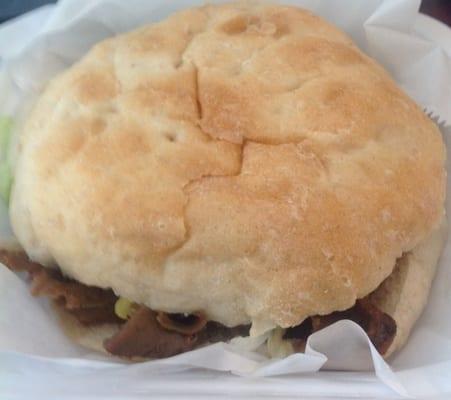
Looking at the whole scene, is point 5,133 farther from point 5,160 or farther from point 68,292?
point 68,292

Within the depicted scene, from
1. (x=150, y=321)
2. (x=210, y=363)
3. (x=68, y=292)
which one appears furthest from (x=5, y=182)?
(x=210, y=363)

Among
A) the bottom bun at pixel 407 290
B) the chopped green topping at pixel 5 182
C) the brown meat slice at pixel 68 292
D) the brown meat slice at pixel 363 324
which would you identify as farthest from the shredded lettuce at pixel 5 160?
the bottom bun at pixel 407 290

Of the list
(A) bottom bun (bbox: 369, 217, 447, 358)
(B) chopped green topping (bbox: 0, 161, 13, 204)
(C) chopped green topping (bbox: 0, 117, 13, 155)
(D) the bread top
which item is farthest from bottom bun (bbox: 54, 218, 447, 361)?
(C) chopped green topping (bbox: 0, 117, 13, 155)

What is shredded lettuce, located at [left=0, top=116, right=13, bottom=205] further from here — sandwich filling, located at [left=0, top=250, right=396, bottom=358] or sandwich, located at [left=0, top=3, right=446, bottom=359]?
sandwich filling, located at [left=0, top=250, right=396, bottom=358]

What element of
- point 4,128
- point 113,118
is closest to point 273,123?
point 113,118

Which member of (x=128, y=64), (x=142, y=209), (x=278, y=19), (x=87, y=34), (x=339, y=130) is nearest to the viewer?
(x=142, y=209)

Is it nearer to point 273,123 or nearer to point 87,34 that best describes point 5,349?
point 273,123

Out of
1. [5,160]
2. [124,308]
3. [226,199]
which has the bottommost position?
[124,308]
